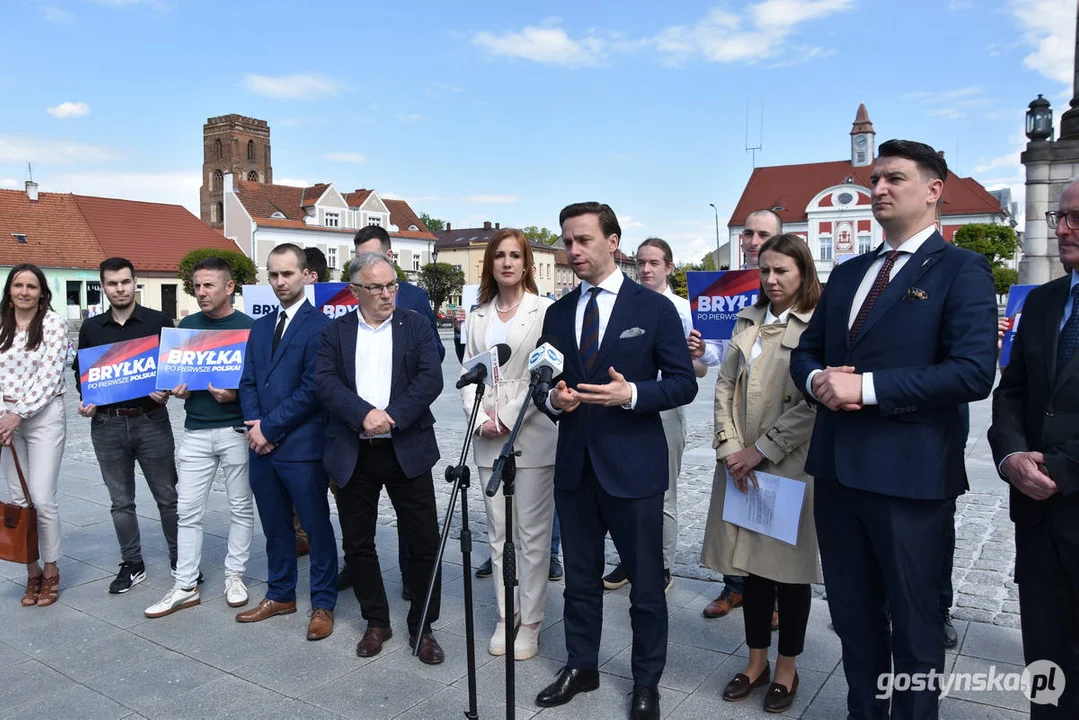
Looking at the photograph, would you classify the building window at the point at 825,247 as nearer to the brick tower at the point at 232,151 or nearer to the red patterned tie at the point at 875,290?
the brick tower at the point at 232,151

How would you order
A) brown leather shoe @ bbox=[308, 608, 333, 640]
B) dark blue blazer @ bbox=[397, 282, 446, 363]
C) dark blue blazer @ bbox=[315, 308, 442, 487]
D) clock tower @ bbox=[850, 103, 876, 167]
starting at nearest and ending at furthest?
dark blue blazer @ bbox=[315, 308, 442, 487] → brown leather shoe @ bbox=[308, 608, 333, 640] → dark blue blazer @ bbox=[397, 282, 446, 363] → clock tower @ bbox=[850, 103, 876, 167]

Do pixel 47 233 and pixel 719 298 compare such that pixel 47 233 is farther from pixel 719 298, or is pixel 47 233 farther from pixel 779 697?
pixel 779 697

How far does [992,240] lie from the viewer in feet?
194

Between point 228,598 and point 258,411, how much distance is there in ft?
4.26

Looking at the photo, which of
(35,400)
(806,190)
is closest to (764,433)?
(35,400)

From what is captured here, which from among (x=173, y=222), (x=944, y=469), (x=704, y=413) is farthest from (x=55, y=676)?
(x=173, y=222)

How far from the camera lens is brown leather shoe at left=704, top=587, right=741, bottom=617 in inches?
193

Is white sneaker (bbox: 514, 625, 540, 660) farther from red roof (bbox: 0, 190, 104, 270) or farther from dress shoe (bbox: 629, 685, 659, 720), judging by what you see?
red roof (bbox: 0, 190, 104, 270)

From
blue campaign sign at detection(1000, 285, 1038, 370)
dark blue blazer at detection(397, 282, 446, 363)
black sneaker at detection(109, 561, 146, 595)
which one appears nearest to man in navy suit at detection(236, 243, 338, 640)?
dark blue blazer at detection(397, 282, 446, 363)

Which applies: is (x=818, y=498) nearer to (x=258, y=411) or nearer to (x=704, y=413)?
(x=258, y=411)

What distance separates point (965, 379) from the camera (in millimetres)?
2816

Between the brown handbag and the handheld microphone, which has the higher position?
the handheld microphone

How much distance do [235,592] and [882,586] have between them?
159 inches

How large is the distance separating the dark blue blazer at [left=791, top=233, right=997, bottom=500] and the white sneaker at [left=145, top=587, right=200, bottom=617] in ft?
13.8
